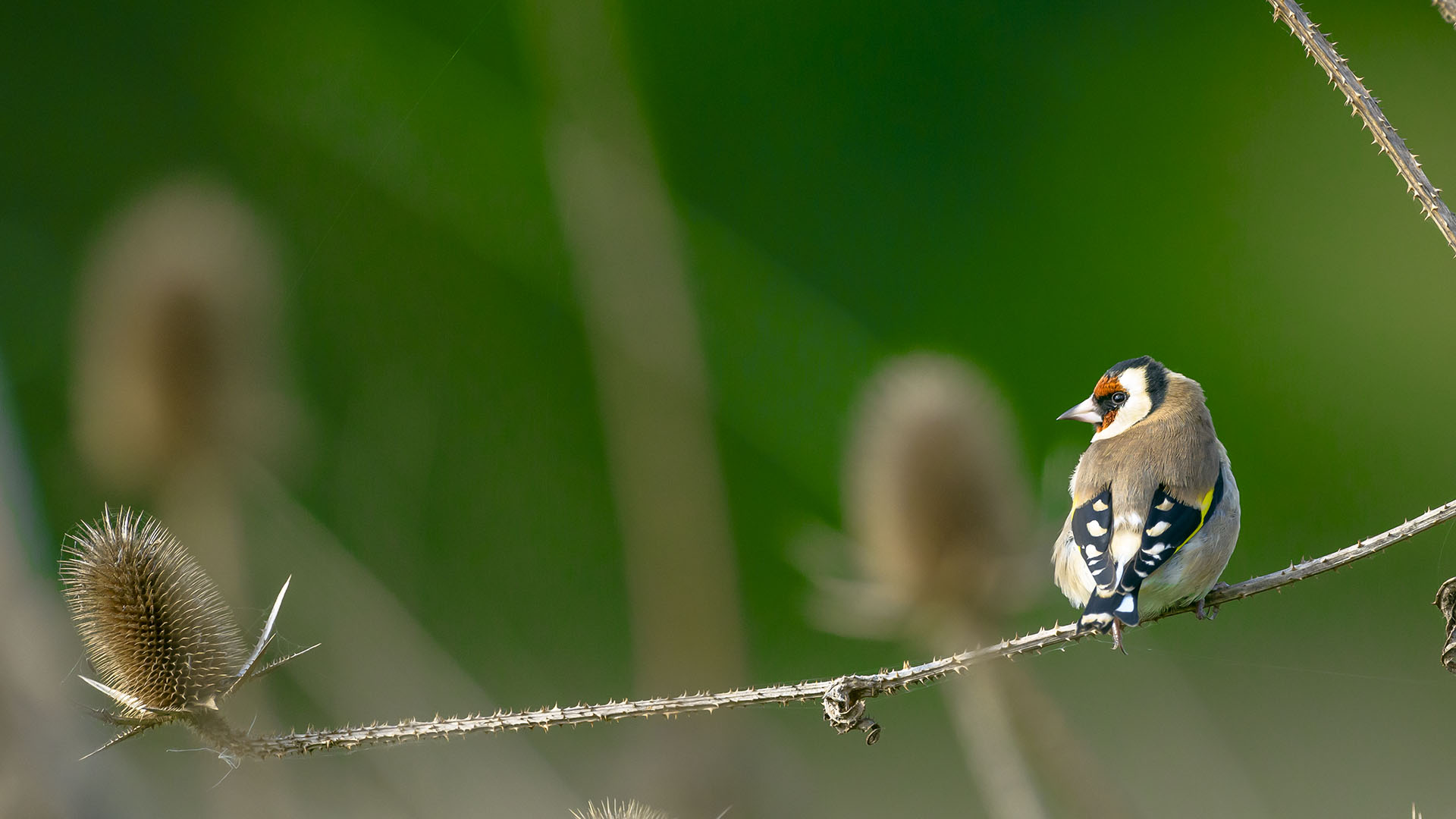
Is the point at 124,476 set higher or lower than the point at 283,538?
higher

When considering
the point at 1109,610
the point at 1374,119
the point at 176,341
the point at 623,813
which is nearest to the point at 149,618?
the point at 623,813

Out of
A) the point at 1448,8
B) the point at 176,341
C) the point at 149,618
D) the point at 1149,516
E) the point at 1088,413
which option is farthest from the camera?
the point at 176,341

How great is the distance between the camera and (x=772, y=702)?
56 centimetres

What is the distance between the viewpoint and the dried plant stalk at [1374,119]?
0.54 metres

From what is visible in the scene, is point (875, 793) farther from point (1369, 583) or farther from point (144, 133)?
point (144, 133)

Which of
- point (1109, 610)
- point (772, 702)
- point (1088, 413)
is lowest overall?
point (772, 702)

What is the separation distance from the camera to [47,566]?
126 centimetres

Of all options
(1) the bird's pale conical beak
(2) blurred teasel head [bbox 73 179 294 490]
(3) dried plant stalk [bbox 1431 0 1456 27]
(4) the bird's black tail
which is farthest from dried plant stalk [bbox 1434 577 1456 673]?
(2) blurred teasel head [bbox 73 179 294 490]

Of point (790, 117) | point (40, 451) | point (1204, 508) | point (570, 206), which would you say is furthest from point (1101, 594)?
point (40, 451)

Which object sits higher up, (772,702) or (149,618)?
(149,618)

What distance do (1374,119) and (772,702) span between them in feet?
1.50

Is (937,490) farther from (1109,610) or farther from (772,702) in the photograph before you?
(772,702)

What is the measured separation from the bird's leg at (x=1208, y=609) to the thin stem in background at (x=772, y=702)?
0.25m

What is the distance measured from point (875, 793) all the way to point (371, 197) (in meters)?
1.85
